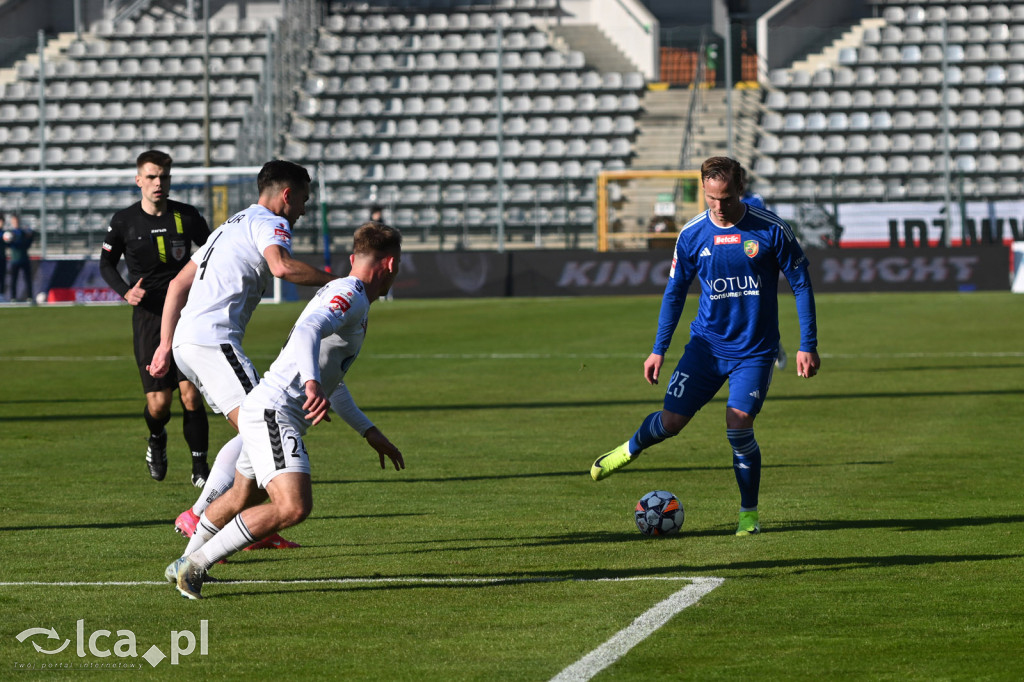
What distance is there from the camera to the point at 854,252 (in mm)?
35062

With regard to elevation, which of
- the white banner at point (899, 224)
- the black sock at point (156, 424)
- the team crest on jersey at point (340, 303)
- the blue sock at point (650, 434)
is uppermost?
the white banner at point (899, 224)

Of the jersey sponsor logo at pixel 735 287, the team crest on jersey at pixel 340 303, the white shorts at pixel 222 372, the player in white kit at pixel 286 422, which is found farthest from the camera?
the jersey sponsor logo at pixel 735 287

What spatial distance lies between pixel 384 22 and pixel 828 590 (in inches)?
1699

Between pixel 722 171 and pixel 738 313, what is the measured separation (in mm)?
810

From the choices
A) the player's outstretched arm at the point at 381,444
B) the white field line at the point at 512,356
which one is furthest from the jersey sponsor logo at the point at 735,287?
the white field line at the point at 512,356

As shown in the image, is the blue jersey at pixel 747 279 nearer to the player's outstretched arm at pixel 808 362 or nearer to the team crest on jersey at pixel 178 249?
the player's outstretched arm at pixel 808 362

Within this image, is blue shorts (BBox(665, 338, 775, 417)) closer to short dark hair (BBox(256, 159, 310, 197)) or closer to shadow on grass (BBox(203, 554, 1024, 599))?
shadow on grass (BBox(203, 554, 1024, 599))

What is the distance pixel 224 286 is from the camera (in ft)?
24.5

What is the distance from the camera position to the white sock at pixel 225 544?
6.05m

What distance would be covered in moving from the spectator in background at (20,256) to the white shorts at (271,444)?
90.9 feet

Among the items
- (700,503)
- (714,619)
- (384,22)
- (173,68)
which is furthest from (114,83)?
(714,619)

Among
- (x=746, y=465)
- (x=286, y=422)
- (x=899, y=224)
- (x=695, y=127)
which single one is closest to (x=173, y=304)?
(x=286, y=422)

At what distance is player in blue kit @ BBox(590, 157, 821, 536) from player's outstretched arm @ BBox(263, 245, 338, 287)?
6.86 ft

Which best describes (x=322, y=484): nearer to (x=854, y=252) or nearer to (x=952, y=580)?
(x=952, y=580)
